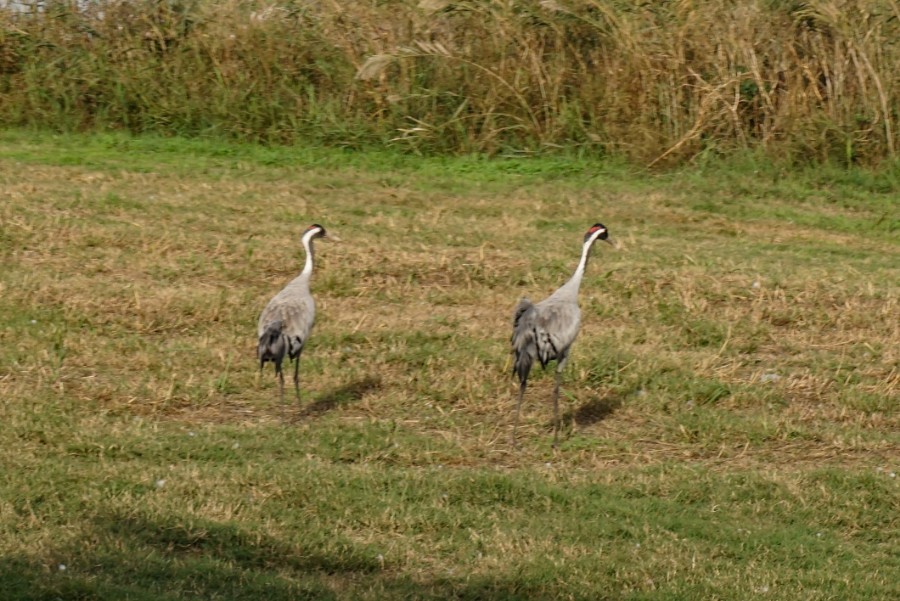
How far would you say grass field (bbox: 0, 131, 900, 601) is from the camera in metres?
6.63

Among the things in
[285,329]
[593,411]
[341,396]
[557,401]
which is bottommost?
[593,411]

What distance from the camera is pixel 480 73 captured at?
590 inches

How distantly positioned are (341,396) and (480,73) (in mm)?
6688

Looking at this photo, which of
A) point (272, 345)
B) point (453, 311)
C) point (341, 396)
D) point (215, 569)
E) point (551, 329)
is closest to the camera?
point (215, 569)

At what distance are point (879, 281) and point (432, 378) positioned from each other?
407 centimetres

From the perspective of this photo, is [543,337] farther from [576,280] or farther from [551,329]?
[576,280]

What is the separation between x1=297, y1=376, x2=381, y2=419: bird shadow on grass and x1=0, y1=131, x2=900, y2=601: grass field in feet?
0.08

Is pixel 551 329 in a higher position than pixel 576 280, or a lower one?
lower

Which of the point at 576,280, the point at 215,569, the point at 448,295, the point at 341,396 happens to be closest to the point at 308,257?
the point at 341,396

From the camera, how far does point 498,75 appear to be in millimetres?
14945

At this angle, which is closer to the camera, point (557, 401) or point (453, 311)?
point (557, 401)

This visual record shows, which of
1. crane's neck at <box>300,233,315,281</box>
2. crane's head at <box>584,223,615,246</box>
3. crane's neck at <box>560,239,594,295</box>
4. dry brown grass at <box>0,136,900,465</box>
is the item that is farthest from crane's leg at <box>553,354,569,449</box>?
crane's neck at <box>300,233,315,281</box>

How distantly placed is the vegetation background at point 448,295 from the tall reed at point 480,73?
0.04 metres

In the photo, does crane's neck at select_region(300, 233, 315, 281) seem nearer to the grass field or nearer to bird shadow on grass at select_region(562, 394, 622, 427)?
the grass field
